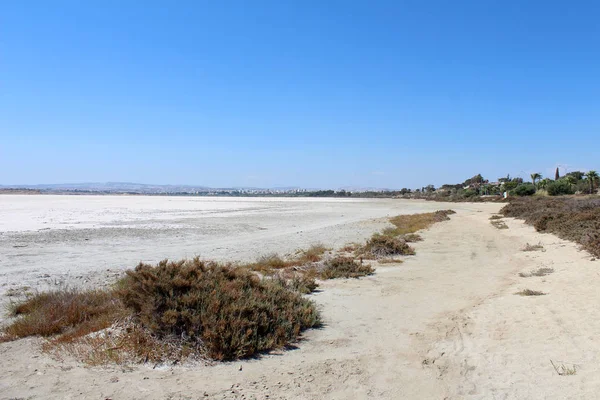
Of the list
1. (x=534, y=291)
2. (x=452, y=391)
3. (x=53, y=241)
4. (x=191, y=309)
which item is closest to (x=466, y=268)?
(x=534, y=291)

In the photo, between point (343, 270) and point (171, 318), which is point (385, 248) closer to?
point (343, 270)

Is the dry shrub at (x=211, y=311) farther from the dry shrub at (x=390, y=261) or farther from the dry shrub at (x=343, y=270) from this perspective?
the dry shrub at (x=390, y=261)

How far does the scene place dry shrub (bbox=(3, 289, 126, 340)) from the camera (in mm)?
6062

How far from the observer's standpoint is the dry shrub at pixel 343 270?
36.2 ft

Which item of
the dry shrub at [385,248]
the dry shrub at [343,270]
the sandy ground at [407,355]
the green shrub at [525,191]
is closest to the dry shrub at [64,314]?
the sandy ground at [407,355]

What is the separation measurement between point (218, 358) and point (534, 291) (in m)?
6.93

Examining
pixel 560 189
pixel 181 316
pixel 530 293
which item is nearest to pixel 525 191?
pixel 560 189

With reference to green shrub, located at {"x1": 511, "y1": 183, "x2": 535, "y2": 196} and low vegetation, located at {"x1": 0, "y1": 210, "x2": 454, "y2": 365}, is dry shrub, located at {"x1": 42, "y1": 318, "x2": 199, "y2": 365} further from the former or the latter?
green shrub, located at {"x1": 511, "y1": 183, "x2": 535, "y2": 196}

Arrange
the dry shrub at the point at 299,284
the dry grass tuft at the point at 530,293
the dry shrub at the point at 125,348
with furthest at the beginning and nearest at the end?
the dry shrub at the point at 299,284, the dry grass tuft at the point at 530,293, the dry shrub at the point at 125,348

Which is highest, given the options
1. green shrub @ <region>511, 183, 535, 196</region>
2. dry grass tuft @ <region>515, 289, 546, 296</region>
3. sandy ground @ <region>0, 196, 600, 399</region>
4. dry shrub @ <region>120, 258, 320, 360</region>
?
green shrub @ <region>511, 183, 535, 196</region>

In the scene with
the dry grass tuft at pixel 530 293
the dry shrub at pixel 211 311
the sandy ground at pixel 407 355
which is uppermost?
the dry shrub at pixel 211 311

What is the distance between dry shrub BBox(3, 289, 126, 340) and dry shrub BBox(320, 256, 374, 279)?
5.53 meters

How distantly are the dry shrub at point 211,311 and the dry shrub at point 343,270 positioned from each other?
433cm

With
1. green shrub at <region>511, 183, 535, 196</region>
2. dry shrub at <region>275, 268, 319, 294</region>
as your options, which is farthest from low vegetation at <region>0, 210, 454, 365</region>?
green shrub at <region>511, 183, 535, 196</region>
